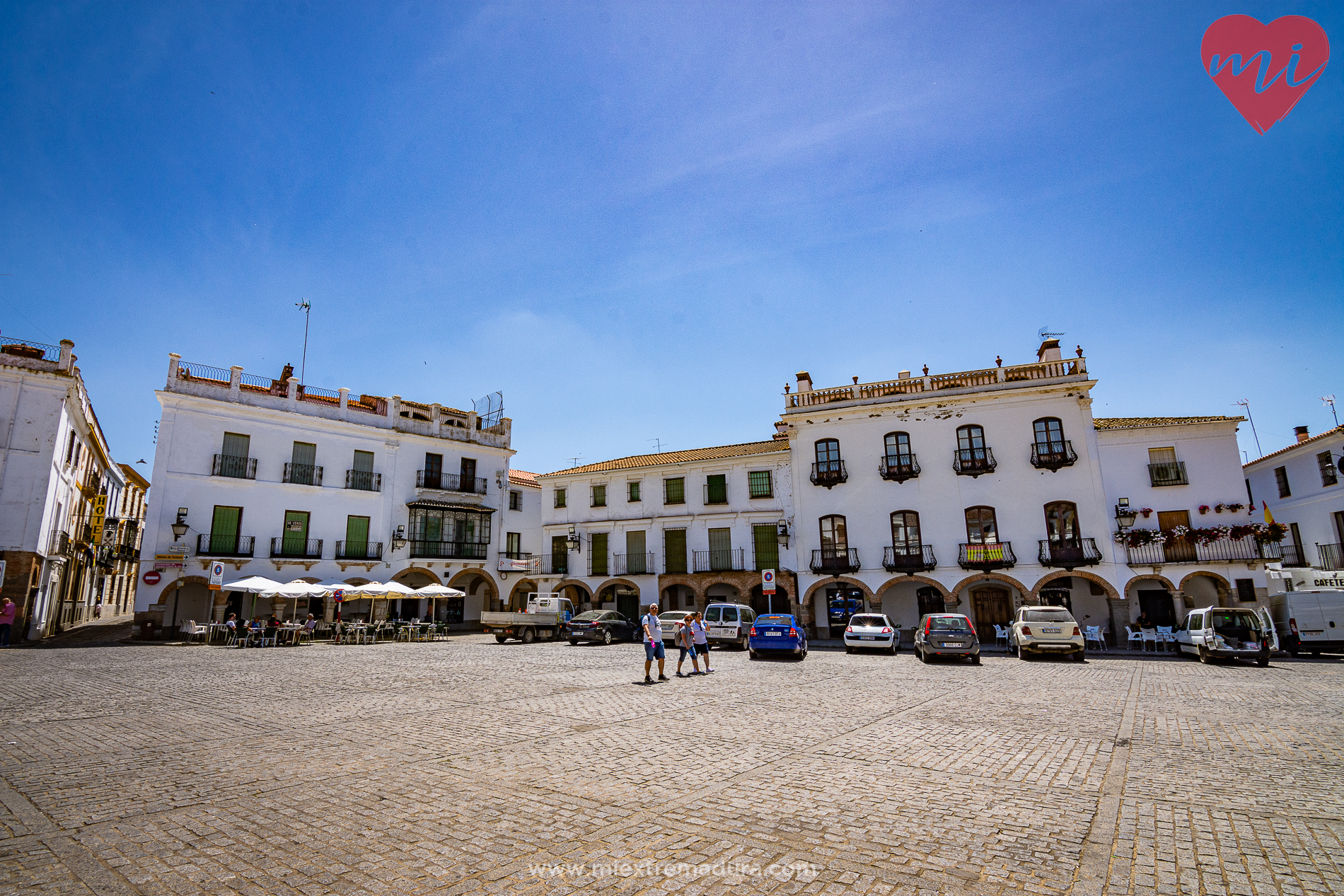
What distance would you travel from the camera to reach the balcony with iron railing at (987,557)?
93.7 ft

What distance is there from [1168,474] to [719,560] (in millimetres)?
19519

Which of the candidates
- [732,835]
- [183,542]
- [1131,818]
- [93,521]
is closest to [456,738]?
[732,835]

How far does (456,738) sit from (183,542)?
28.2 meters

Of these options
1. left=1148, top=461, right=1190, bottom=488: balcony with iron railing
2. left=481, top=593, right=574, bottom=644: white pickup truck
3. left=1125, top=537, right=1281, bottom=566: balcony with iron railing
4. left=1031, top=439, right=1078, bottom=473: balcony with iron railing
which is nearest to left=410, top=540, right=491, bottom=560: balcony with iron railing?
left=481, top=593, right=574, bottom=644: white pickup truck

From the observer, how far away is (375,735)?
331 inches

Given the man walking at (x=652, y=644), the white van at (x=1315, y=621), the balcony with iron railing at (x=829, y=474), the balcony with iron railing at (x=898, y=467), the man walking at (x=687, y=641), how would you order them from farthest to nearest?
1. the balcony with iron railing at (x=829, y=474)
2. the balcony with iron railing at (x=898, y=467)
3. the white van at (x=1315, y=621)
4. the man walking at (x=687, y=641)
5. the man walking at (x=652, y=644)

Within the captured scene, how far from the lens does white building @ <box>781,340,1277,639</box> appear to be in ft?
90.3

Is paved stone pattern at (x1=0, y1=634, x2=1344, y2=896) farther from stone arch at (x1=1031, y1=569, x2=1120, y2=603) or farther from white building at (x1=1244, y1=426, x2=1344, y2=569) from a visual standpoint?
white building at (x1=1244, y1=426, x2=1344, y2=569)

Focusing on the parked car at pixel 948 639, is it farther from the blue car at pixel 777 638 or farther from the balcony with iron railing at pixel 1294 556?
the balcony with iron railing at pixel 1294 556

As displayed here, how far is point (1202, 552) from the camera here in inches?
1041

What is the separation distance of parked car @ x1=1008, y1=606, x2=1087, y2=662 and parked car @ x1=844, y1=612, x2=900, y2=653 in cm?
401

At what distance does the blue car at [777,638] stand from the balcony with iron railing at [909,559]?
9.92m

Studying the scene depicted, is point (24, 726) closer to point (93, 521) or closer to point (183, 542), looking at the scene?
point (183, 542)

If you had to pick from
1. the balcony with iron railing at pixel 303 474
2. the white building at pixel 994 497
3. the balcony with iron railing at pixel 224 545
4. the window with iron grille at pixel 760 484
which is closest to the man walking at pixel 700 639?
the white building at pixel 994 497
